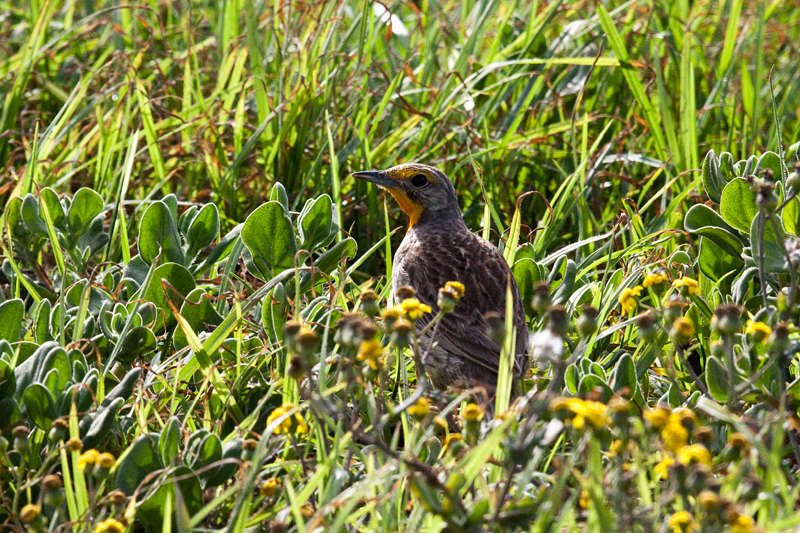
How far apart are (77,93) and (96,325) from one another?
2.47 m

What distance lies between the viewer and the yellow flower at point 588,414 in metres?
1.90

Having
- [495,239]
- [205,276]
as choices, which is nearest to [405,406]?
[205,276]

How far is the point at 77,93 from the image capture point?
568 centimetres

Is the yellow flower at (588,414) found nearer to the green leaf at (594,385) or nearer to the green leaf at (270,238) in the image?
the green leaf at (594,385)

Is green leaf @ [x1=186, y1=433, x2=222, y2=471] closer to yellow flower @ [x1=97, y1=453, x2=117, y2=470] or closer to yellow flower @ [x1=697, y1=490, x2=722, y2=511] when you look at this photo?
yellow flower @ [x1=97, y1=453, x2=117, y2=470]

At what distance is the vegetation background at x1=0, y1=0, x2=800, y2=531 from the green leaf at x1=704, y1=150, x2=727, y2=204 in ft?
0.04

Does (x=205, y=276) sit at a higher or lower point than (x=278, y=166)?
lower

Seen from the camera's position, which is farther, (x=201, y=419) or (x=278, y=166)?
(x=278, y=166)

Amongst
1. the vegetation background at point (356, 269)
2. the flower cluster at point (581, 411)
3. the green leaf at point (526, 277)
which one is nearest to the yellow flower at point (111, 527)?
the vegetation background at point (356, 269)

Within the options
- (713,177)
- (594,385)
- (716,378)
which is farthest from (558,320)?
(713,177)

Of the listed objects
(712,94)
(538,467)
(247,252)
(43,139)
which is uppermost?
(712,94)

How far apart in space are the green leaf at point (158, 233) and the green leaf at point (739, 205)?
7.41 feet

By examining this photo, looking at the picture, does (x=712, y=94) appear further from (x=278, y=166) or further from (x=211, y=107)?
(x=211, y=107)

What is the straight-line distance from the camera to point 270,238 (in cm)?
367
